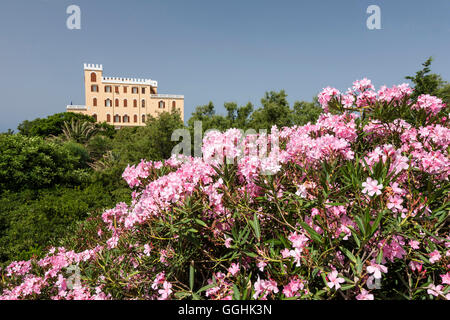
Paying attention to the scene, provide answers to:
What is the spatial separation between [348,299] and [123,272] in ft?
5.26

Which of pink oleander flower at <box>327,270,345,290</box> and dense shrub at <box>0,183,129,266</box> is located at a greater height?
pink oleander flower at <box>327,270,345,290</box>

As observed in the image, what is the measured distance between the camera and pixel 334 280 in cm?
134

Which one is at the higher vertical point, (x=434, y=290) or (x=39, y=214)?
(x=434, y=290)

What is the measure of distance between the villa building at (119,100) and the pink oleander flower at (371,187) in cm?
4315

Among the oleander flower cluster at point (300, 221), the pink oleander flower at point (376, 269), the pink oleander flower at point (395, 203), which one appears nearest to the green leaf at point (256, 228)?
the oleander flower cluster at point (300, 221)

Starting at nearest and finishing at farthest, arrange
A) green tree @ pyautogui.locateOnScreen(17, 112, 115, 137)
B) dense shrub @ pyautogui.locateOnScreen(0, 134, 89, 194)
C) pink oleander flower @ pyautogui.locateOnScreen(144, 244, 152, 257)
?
pink oleander flower @ pyautogui.locateOnScreen(144, 244, 152, 257)
dense shrub @ pyautogui.locateOnScreen(0, 134, 89, 194)
green tree @ pyautogui.locateOnScreen(17, 112, 115, 137)

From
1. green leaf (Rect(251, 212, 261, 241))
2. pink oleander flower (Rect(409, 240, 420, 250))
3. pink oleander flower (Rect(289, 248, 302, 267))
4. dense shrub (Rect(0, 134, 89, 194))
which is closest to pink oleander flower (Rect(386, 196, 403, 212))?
pink oleander flower (Rect(409, 240, 420, 250))

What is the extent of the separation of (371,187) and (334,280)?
53 cm

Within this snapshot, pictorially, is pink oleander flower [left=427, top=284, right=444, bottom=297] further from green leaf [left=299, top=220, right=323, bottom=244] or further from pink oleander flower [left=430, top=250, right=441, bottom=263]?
green leaf [left=299, top=220, right=323, bottom=244]

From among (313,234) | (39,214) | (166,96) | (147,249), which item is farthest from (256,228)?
(166,96)

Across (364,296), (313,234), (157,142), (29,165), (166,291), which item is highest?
(157,142)

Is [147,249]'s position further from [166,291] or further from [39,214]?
[39,214]

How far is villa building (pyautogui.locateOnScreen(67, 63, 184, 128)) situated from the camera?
42.4 m

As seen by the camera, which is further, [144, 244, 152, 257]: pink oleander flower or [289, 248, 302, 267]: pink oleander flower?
[144, 244, 152, 257]: pink oleander flower
